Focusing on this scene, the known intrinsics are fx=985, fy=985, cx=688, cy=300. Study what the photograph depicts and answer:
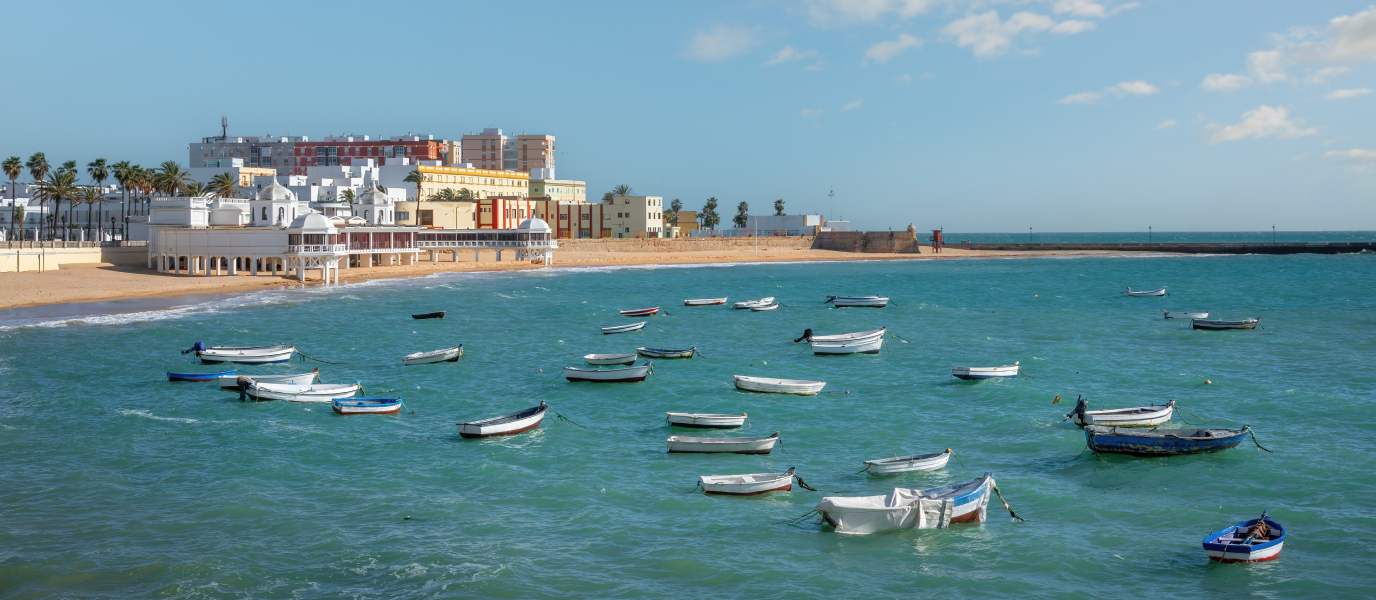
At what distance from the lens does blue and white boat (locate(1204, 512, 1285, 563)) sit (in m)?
24.0

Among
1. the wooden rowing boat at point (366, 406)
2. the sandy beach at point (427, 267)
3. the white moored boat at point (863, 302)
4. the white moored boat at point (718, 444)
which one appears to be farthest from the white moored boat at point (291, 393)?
the white moored boat at point (863, 302)

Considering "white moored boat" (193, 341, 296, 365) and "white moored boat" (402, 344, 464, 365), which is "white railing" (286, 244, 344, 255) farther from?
"white moored boat" (402, 344, 464, 365)

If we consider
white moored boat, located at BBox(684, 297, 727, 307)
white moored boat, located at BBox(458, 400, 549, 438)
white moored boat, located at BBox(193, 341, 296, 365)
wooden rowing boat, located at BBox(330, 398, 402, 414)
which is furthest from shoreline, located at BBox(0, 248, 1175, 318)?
white moored boat, located at BBox(458, 400, 549, 438)

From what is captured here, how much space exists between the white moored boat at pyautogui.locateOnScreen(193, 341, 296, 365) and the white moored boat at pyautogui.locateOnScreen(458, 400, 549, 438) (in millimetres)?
19820

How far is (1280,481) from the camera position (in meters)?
31.1

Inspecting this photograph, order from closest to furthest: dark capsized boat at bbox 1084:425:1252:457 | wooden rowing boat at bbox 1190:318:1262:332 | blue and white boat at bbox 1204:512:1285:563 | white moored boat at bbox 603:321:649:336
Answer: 1. blue and white boat at bbox 1204:512:1285:563
2. dark capsized boat at bbox 1084:425:1252:457
3. white moored boat at bbox 603:321:649:336
4. wooden rowing boat at bbox 1190:318:1262:332

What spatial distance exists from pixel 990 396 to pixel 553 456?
2090 centimetres

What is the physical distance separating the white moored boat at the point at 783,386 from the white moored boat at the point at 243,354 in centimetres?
2488

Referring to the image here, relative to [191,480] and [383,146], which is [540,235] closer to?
[383,146]

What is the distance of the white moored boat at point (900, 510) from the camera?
86.1ft

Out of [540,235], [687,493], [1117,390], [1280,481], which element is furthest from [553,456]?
[540,235]

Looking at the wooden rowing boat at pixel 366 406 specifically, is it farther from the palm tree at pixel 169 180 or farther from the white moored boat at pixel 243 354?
the palm tree at pixel 169 180

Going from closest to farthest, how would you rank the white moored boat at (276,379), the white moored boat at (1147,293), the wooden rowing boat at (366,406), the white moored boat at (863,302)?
the wooden rowing boat at (366,406) → the white moored boat at (276,379) → the white moored boat at (863,302) → the white moored boat at (1147,293)

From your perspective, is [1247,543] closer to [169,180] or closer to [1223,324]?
[1223,324]
